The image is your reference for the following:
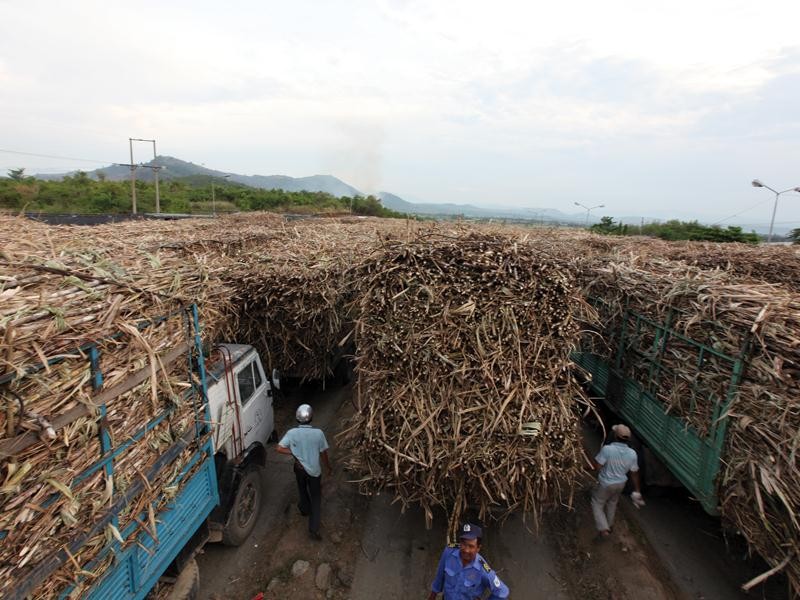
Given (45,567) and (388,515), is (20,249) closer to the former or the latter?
(45,567)

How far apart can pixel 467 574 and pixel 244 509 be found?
3.24 m

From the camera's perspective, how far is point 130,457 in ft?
10.8

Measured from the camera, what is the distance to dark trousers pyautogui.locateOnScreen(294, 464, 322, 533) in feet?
17.8

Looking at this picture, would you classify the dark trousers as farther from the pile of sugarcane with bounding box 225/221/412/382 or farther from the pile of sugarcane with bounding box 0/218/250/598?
the pile of sugarcane with bounding box 225/221/412/382

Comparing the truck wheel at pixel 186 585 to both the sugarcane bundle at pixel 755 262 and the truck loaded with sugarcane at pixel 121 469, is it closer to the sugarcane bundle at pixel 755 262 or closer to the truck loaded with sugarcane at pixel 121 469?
the truck loaded with sugarcane at pixel 121 469

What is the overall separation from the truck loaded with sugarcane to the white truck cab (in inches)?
0.9

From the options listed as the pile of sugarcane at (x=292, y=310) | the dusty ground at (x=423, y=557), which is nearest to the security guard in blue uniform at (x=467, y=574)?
A: the dusty ground at (x=423, y=557)

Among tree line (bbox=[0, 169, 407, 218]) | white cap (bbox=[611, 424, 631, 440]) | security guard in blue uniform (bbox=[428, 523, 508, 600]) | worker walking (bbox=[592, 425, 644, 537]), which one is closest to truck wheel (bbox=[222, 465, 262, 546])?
security guard in blue uniform (bbox=[428, 523, 508, 600])

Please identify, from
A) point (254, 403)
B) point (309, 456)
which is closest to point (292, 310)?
point (254, 403)

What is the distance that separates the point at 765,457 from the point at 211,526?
5.79 metres

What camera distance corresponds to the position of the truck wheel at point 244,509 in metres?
5.11

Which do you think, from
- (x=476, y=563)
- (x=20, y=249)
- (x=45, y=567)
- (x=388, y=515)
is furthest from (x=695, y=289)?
(x=20, y=249)

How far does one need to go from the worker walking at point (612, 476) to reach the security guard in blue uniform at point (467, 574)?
2573 millimetres

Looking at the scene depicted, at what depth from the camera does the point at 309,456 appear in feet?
17.6
